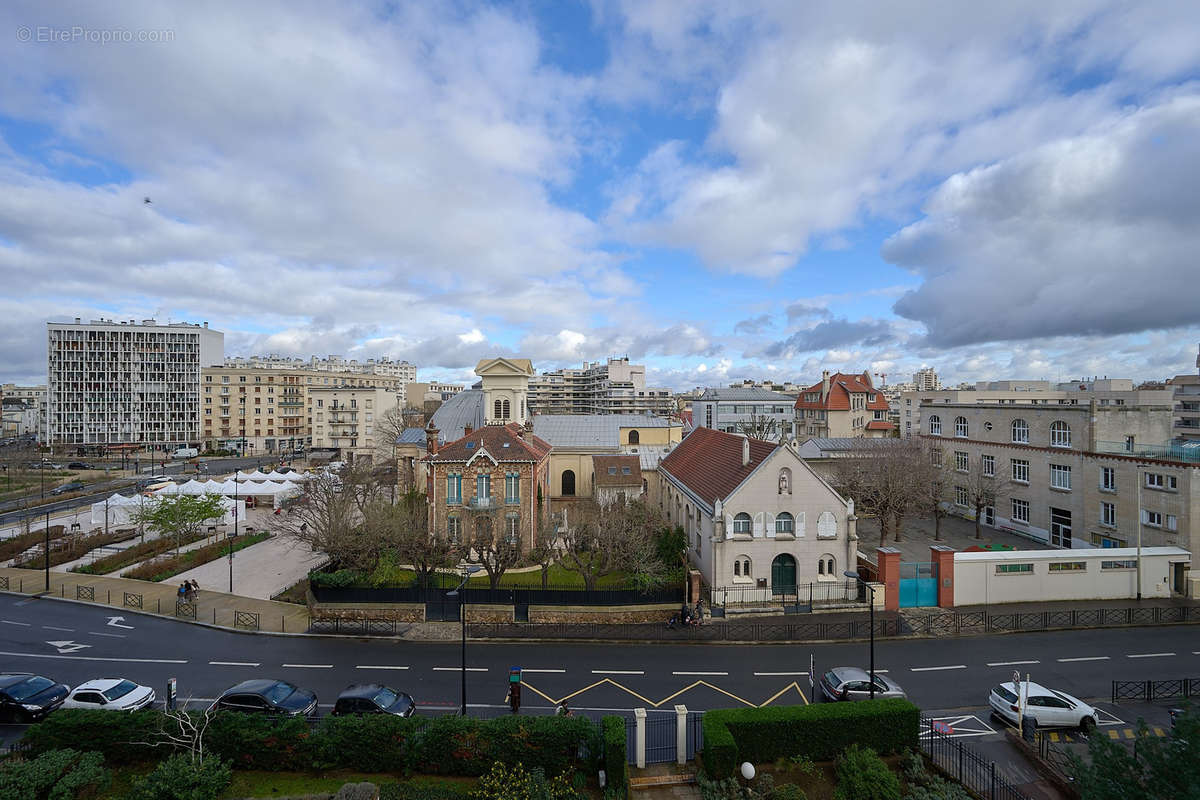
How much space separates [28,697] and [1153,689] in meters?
40.2

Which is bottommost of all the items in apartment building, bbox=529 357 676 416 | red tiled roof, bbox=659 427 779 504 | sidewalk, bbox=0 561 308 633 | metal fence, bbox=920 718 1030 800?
sidewalk, bbox=0 561 308 633

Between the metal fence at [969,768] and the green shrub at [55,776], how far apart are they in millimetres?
22667

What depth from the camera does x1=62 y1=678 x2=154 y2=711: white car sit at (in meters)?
18.5

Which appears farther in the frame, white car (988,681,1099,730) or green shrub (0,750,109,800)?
white car (988,681,1099,730)

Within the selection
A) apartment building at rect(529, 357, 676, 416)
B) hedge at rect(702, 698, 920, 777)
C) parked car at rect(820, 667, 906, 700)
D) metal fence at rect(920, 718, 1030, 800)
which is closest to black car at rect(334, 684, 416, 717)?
hedge at rect(702, 698, 920, 777)

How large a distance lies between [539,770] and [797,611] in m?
19.3

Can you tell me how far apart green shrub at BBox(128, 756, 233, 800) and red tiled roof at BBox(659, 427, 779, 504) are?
917 inches

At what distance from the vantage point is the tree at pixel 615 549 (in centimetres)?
2934

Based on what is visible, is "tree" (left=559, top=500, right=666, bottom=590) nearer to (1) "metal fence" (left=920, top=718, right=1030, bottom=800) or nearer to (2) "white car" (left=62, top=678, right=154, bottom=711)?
(1) "metal fence" (left=920, top=718, right=1030, bottom=800)

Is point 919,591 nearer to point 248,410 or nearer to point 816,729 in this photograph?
point 816,729

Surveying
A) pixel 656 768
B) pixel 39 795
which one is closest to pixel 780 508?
pixel 656 768

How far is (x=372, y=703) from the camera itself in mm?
17938

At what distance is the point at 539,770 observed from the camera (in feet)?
44.8

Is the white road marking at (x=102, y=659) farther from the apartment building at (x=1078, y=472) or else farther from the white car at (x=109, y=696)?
the apartment building at (x=1078, y=472)
